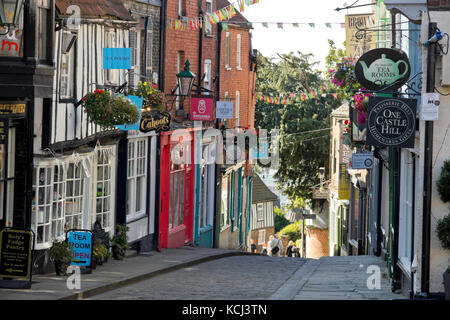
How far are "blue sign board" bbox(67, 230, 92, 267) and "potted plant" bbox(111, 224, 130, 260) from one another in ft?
11.2

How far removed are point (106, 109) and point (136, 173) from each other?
528 cm

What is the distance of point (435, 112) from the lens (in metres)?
12.1

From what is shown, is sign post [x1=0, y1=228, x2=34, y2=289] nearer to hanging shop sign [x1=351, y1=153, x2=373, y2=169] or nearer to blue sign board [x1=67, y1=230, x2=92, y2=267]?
blue sign board [x1=67, y1=230, x2=92, y2=267]

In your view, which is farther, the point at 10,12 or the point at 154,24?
the point at 154,24

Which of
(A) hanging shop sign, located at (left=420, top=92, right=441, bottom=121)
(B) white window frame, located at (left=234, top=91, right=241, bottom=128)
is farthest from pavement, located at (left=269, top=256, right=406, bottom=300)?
(B) white window frame, located at (left=234, top=91, right=241, bottom=128)

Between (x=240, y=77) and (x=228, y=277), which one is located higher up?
(x=240, y=77)

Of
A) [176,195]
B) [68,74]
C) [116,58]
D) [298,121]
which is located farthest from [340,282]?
[298,121]

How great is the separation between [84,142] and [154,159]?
17.7 ft

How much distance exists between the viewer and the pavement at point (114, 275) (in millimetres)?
12898

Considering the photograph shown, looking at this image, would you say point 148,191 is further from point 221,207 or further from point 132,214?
point 221,207

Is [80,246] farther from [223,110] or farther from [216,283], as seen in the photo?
[223,110]

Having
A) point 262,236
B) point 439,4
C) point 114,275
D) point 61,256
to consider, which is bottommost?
point 262,236

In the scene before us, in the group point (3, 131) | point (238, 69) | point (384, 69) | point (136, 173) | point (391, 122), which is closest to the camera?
point (3, 131)

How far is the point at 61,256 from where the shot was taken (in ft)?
49.5
